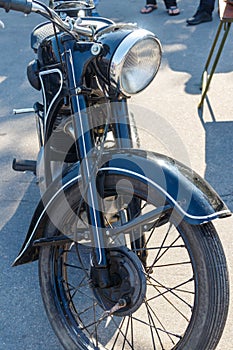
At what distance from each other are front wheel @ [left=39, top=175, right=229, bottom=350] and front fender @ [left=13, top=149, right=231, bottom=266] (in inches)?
1.6

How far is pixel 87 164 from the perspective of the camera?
2.03m

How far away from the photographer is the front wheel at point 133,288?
6.28 ft

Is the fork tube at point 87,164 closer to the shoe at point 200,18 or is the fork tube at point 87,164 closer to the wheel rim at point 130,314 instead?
the wheel rim at point 130,314

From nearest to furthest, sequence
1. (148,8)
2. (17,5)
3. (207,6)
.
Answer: (17,5) < (207,6) < (148,8)

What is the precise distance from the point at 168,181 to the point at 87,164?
0.29 meters

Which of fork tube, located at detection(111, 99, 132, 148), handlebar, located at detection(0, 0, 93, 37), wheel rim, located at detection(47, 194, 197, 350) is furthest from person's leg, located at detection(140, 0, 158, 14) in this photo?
handlebar, located at detection(0, 0, 93, 37)

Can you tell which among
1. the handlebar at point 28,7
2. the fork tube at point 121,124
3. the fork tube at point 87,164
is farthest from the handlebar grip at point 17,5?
the fork tube at point 121,124

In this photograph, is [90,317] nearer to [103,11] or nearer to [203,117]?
[203,117]

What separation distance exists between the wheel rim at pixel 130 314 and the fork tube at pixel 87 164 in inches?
3.2

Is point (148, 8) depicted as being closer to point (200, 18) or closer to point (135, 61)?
point (200, 18)

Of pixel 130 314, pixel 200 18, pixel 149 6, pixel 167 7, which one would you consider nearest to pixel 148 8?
pixel 149 6

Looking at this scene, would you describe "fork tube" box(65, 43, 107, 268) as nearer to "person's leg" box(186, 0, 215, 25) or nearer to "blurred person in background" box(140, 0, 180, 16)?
"person's leg" box(186, 0, 215, 25)

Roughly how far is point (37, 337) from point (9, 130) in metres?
2.11

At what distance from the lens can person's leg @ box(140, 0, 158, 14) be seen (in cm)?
660
